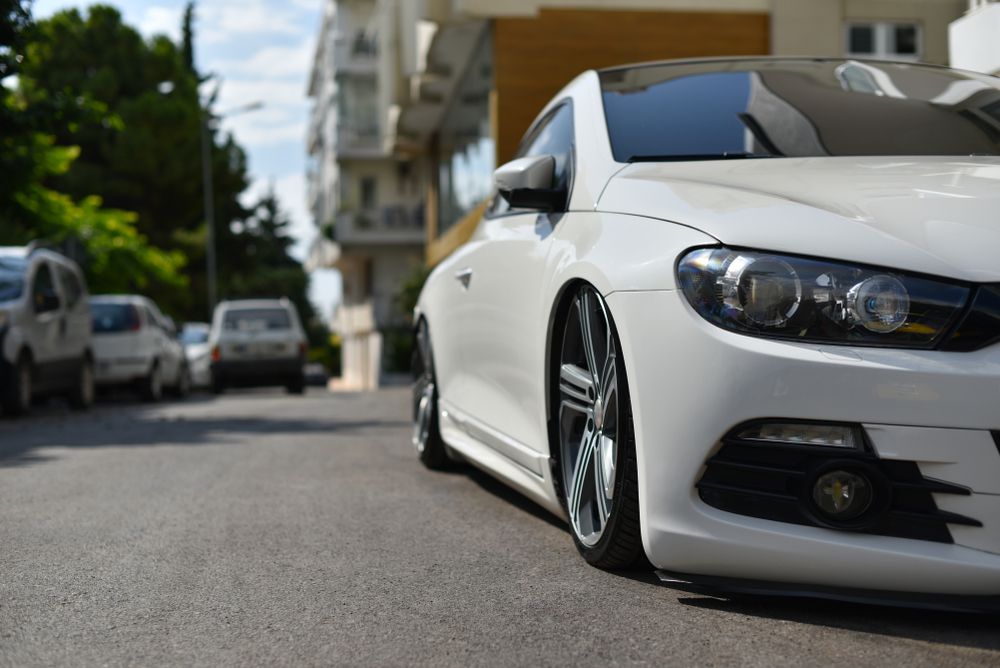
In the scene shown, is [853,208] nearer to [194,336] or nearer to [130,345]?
[130,345]

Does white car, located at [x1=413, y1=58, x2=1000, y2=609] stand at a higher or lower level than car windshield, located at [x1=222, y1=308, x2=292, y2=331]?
higher

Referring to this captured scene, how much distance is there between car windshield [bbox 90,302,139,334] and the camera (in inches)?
771

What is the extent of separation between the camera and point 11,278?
13.8 m

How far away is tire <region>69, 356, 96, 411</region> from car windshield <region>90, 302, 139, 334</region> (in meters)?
2.83

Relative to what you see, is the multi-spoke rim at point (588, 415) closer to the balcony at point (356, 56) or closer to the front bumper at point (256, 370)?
the front bumper at point (256, 370)

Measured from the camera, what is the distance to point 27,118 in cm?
1434

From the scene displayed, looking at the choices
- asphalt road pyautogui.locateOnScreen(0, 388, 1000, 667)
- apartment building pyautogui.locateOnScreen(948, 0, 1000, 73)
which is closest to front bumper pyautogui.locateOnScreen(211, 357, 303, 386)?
apartment building pyautogui.locateOnScreen(948, 0, 1000, 73)

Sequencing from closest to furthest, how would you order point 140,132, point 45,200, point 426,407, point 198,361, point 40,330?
point 426,407, point 40,330, point 45,200, point 198,361, point 140,132

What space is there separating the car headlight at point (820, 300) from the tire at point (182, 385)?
65.0 feet

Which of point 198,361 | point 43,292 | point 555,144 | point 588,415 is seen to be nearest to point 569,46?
point 43,292

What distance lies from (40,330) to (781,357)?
12.1 m

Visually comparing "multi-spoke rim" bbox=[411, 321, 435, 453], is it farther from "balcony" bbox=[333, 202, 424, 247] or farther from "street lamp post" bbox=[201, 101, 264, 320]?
"balcony" bbox=[333, 202, 424, 247]

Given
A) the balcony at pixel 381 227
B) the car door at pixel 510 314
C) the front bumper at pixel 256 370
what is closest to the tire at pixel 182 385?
the front bumper at pixel 256 370

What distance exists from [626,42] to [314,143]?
5966 cm
